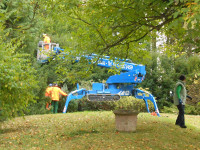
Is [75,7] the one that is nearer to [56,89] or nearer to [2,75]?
[2,75]

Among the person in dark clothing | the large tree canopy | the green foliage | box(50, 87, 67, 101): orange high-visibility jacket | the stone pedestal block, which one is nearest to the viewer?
the large tree canopy

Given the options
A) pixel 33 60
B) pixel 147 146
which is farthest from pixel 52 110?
pixel 147 146

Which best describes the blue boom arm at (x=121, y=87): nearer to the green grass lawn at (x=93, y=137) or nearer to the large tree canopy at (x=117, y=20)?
the large tree canopy at (x=117, y=20)

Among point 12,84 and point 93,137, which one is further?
point 93,137

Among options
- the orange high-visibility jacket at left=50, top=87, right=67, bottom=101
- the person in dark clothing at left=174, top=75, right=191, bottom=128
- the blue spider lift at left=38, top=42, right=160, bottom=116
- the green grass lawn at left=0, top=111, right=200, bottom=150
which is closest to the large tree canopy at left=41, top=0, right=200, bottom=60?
the person in dark clothing at left=174, top=75, right=191, bottom=128

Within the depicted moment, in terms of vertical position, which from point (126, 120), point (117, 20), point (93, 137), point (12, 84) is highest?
point (117, 20)

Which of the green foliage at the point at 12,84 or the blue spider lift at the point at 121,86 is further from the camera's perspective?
the blue spider lift at the point at 121,86

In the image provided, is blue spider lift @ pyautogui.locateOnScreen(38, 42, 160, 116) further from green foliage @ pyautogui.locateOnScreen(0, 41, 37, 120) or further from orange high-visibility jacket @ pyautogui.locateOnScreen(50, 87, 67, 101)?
green foliage @ pyautogui.locateOnScreen(0, 41, 37, 120)

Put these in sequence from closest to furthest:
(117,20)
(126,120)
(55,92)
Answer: (117,20) < (126,120) < (55,92)

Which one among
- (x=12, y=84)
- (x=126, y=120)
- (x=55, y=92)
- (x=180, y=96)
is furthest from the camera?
(x=55, y=92)

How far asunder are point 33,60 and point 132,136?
31.0 ft

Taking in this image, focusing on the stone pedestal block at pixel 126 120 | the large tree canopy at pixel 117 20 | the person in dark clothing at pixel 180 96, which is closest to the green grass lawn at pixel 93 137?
the stone pedestal block at pixel 126 120

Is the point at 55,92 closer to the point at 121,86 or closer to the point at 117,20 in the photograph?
the point at 121,86

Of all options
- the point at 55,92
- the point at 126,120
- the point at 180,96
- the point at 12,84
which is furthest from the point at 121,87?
the point at 12,84
